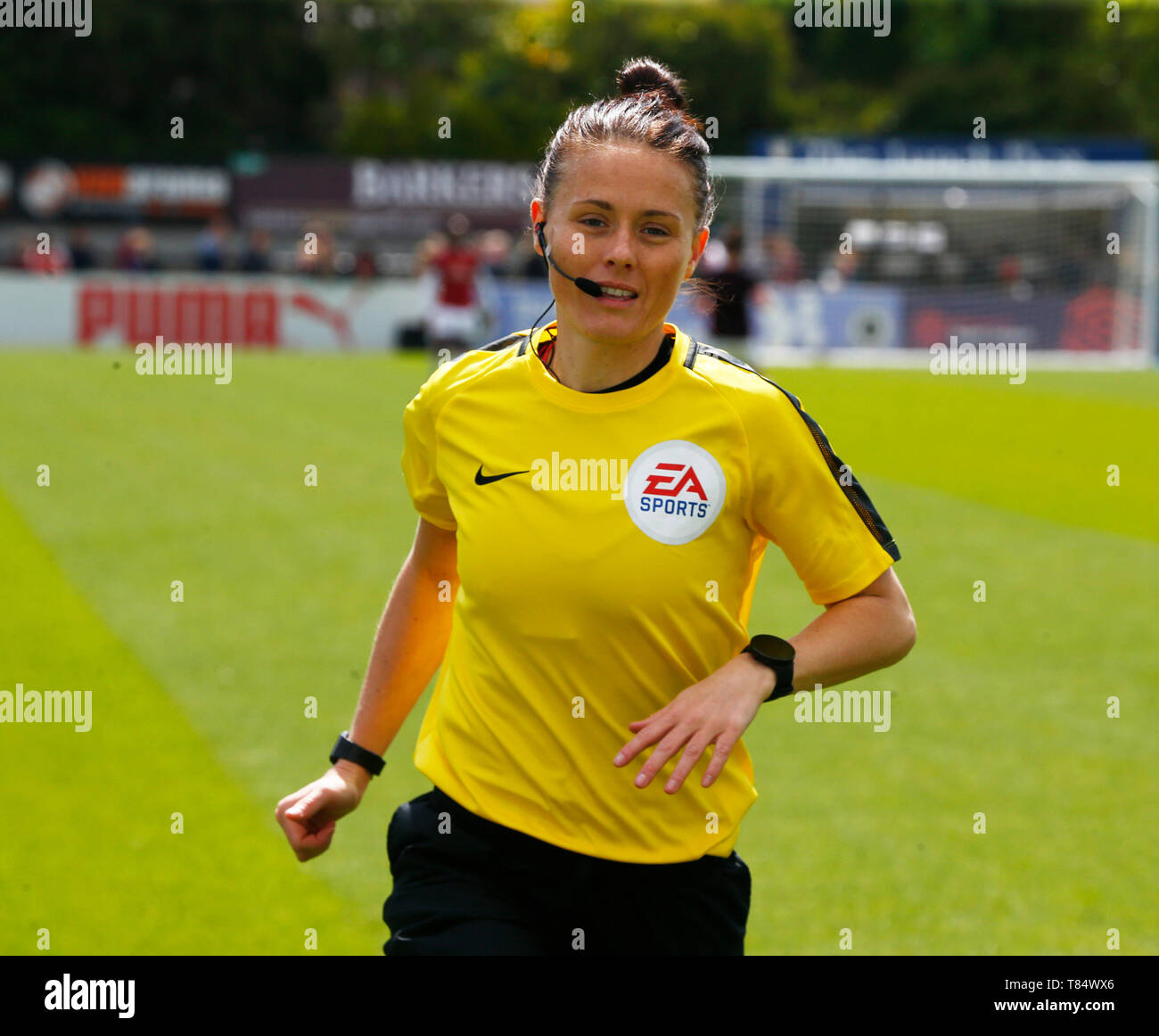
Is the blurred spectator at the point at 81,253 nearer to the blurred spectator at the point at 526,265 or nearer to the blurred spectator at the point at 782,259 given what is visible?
the blurred spectator at the point at 526,265

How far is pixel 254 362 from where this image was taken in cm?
2694

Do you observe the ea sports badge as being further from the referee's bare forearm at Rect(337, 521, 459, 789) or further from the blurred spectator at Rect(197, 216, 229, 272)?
the blurred spectator at Rect(197, 216, 229, 272)

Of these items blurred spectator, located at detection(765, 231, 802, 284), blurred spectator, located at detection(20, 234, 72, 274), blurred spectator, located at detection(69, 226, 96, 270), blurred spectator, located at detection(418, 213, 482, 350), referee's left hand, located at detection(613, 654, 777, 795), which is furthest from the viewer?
blurred spectator, located at detection(20, 234, 72, 274)

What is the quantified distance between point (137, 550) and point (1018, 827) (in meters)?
6.71

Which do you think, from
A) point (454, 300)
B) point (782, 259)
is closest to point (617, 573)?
point (454, 300)

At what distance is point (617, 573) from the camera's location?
295 cm

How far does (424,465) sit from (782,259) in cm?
3086

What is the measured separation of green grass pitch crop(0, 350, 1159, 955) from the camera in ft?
17.6

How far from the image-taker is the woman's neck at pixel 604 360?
302cm

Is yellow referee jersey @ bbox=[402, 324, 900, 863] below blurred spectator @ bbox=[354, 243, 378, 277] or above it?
below

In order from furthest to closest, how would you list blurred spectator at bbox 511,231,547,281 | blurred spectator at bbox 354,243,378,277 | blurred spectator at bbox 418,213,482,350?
blurred spectator at bbox 511,231,547,281 < blurred spectator at bbox 354,243,378,277 < blurred spectator at bbox 418,213,482,350

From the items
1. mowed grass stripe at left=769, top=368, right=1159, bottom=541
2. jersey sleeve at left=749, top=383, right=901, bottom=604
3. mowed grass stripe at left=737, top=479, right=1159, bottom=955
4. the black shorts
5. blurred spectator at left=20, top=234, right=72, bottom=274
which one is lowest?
mowed grass stripe at left=737, top=479, right=1159, bottom=955

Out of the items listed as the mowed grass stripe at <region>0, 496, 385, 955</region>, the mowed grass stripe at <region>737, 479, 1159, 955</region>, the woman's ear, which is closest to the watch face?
the woman's ear

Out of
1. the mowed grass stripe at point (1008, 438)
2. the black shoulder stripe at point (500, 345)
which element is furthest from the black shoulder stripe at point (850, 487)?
the mowed grass stripe at point (1008, 438)
